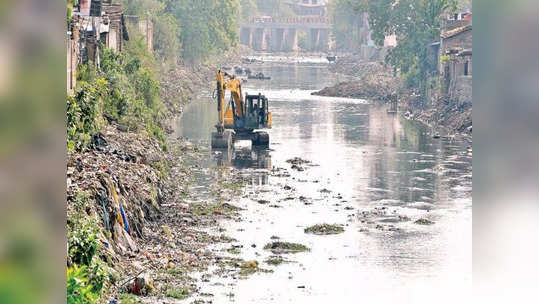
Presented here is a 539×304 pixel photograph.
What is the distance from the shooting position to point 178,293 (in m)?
13.9

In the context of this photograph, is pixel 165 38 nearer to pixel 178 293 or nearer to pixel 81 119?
pixel 81 119

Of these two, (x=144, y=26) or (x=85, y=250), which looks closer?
(x=85, y=250)

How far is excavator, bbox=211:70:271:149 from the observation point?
32.4m

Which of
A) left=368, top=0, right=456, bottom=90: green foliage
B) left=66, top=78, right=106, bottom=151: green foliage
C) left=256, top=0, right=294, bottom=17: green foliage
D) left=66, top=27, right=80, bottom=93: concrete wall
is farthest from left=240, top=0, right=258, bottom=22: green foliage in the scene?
left=66, top=78, right=106, bottom=151: green foliage

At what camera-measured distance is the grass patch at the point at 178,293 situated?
13789 mm

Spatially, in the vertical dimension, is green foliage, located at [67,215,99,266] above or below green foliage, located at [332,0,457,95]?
below

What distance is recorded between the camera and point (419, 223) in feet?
69.4

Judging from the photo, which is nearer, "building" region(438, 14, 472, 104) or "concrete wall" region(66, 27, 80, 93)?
"concrete wall" region(66, 27, 80, 93)

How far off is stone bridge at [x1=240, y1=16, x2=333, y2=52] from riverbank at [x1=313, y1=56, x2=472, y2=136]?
4421cm

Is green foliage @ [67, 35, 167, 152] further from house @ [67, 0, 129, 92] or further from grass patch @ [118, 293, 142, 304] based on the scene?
grass patch @ [118, 293, 142, 304]

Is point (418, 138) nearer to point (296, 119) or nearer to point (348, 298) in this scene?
point (296, 119)

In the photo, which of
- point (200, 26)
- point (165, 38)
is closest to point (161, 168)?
point (165, 38)

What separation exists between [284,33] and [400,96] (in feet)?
271

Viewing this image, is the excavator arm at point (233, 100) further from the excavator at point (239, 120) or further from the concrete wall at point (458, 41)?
the concrete wall at point (458, 41)
